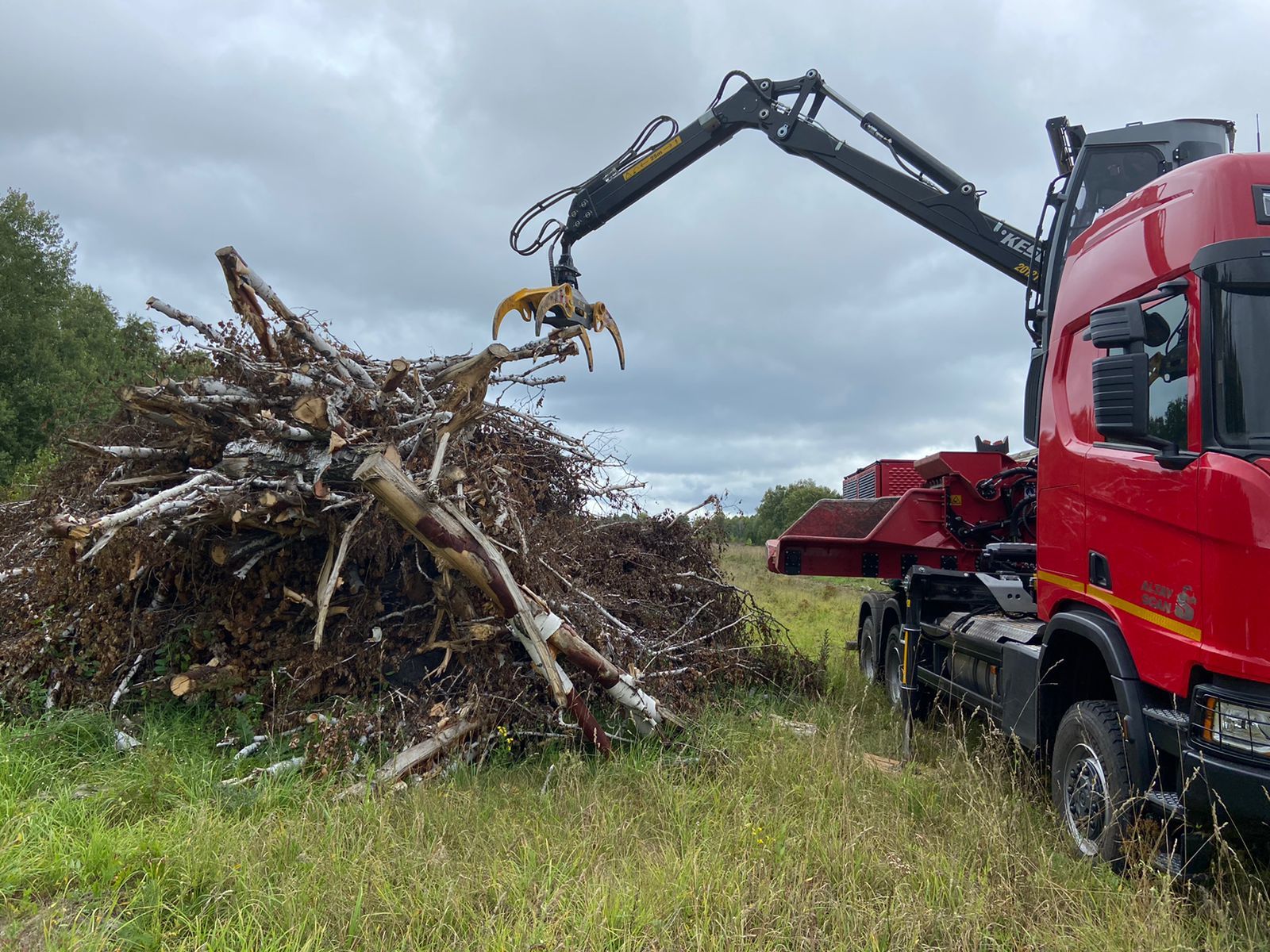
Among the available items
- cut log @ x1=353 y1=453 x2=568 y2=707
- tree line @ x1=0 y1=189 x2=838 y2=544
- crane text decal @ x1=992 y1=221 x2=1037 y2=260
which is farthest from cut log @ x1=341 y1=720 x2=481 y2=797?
tree line @ x1=0 y1=189 x2=838 y2=544

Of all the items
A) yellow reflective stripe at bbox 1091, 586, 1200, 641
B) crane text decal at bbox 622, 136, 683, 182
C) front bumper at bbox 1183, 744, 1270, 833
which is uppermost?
crane text decal at bbox 622, 136, 683, 182

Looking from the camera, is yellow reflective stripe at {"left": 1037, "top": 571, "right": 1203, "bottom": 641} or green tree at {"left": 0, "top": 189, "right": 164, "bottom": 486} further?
green tree at {"left": 0, "top": 189, "right": 164, "bottom": 486}

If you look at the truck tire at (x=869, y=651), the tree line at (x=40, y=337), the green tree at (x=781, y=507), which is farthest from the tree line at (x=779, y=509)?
the truck tire at (x=869, y=651)

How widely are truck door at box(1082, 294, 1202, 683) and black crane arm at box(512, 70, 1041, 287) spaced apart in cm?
448

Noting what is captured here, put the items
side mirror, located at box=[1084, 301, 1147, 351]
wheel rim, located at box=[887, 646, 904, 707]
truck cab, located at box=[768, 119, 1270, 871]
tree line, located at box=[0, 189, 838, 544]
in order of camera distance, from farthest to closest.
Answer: tree line, located at box=[0, 189, 838, 544] → wheel rim, located at box=[887, 646, 904, 707] → side mirror, located at box=[1084, 301, 1147, 351] → truck cab, located at box=[768, 119, 1270, 871]

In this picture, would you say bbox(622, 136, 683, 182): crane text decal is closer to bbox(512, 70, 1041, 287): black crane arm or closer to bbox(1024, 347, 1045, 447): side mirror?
bbox(512, 70, 1041, 287): black crane arm

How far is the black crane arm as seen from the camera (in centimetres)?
820

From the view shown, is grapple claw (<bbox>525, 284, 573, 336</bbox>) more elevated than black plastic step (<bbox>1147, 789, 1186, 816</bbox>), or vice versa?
grapple claw (<bbox>525, 284, 573, 336</bbox>)

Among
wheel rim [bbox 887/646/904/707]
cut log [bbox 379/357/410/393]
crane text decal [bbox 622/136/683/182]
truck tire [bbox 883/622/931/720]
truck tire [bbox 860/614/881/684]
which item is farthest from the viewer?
crane text decal [bbox 622/136/683/182]

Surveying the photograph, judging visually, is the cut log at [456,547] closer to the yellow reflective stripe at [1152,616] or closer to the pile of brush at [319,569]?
the pile of brush at [319,569]

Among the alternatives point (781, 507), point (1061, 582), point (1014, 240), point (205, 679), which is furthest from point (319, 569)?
point (781, 507)

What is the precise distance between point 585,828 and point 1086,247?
165 inches

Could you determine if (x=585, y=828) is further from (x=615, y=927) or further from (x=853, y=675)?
(x=853, y=675)

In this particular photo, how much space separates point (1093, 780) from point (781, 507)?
139 feet
